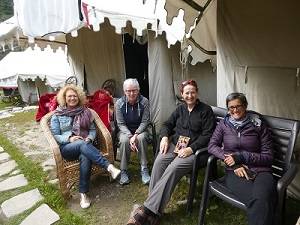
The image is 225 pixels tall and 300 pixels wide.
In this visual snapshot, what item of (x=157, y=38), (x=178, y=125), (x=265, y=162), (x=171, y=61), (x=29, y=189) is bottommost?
(x=29, y=189)

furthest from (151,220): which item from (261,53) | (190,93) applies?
(261,53)

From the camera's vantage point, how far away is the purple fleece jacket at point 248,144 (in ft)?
7.02

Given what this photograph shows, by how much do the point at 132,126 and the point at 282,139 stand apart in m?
1.85

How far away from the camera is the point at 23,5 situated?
3594mm

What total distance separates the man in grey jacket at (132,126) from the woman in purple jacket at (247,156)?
3.53ft

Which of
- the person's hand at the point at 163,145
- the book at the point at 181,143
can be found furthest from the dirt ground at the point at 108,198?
the book at the point at 181,143

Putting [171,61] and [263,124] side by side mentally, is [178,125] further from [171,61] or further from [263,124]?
[171,61]

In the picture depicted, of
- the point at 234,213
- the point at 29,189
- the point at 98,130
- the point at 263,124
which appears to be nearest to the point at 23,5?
the point at 98,130

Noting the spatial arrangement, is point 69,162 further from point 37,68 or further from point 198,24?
point 37,68

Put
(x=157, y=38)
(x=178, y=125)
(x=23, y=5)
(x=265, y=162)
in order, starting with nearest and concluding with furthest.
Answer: (x=265, y=162), (x=178, y=125), (x=23, y=5), (x=157, y=38)

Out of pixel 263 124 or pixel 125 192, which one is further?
pixel 125 192

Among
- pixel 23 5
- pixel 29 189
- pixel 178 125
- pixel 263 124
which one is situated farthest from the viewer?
pixel 23 5

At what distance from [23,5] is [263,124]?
11.4 ft

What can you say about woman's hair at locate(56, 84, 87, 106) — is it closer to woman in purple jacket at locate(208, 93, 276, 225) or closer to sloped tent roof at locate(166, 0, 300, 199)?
sloped tent roof at locate(166, 0, 300, 199)
